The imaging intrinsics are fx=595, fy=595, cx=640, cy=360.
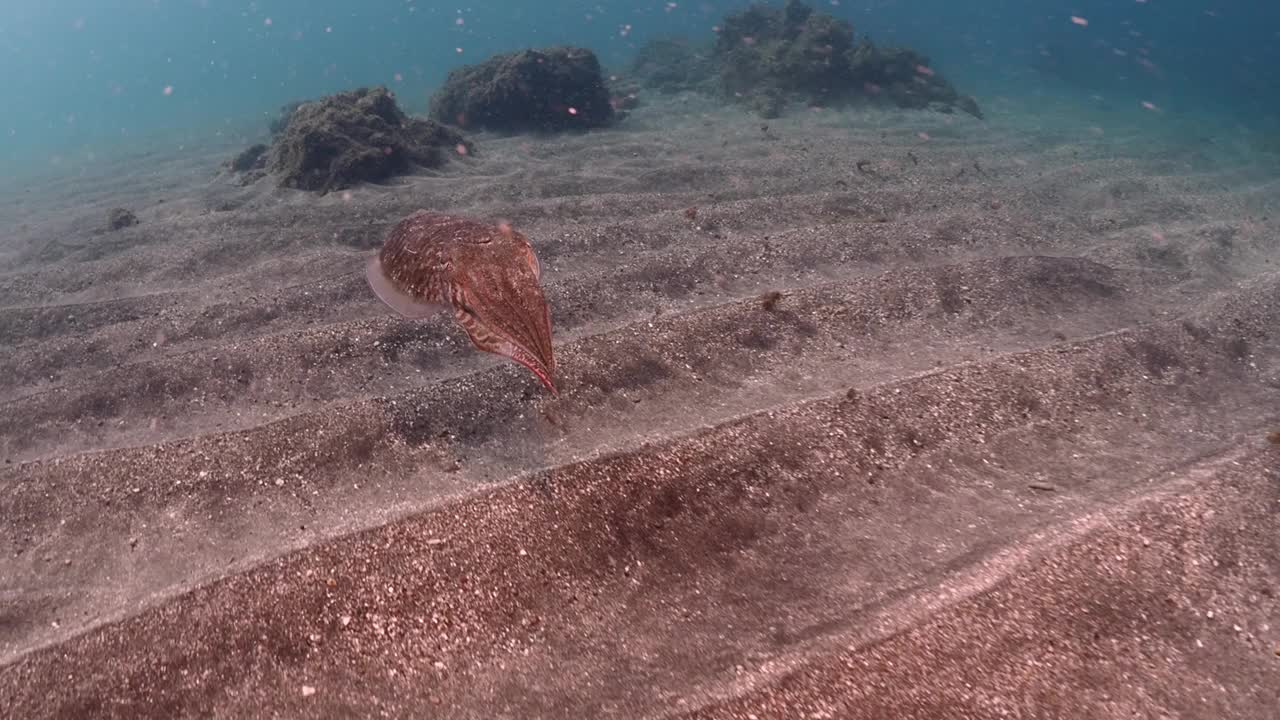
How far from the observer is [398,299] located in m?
5.41

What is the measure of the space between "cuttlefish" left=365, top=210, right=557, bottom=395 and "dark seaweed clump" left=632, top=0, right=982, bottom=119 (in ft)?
75.4

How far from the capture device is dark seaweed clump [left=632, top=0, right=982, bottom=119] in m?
28.0

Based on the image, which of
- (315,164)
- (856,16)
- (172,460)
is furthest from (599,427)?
(856,16)

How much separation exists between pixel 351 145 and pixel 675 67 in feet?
88.8

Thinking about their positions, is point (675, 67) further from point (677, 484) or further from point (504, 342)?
point (504, 342)

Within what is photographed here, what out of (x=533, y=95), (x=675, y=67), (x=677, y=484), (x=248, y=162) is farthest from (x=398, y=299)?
(x=675, y=67)

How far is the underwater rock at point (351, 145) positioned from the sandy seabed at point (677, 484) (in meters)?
5.10

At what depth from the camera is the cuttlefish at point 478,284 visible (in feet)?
13.7

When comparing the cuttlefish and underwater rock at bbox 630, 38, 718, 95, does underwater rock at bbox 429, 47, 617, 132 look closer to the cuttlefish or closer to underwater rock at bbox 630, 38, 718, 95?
underwater rock at bbox 630, 38, 718, 95

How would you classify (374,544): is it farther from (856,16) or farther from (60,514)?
(856,16)

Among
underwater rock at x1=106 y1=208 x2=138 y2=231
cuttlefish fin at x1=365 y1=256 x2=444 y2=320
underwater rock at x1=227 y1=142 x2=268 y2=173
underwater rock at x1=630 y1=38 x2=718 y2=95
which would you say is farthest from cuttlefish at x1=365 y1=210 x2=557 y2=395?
underwater rock at x1=630 y1=38 x2=718 y2=95

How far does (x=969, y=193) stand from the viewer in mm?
13125

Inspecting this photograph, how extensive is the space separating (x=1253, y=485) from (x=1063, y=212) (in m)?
8.86

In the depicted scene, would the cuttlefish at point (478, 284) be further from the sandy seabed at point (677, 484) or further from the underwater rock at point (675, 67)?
the underwater rock at point (675, 67)
